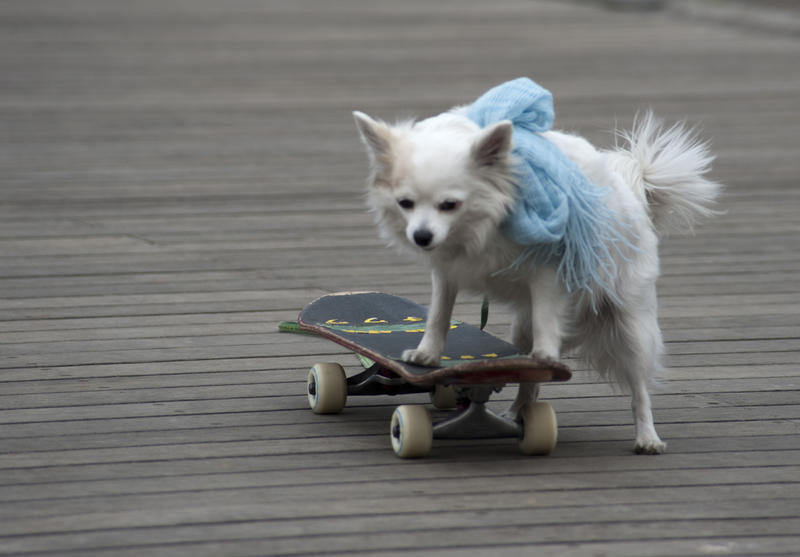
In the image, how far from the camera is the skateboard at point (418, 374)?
3.09 metres

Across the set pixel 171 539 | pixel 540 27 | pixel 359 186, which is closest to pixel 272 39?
pixel 540 27

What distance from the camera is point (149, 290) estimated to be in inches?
194

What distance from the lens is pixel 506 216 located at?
3.04 m

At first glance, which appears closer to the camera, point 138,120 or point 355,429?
point 355,429

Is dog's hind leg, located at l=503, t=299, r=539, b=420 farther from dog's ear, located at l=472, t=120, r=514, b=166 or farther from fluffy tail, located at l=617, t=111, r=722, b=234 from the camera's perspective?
dog's ear, located at l=472, t=120, r=514, b=166

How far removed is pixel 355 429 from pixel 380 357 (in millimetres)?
283

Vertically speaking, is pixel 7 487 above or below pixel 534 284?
below

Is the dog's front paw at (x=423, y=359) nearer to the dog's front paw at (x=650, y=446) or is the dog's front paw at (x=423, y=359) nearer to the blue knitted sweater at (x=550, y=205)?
the blue knitted sweater at (x=550, y=205)

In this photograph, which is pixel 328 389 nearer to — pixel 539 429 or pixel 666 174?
pixel 539 429

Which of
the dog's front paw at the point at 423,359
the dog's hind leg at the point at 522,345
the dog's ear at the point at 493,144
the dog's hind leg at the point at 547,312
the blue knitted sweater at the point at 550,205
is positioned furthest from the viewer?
the dog's hind leg at the point at 522,345

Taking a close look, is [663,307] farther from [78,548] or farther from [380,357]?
[78,548]

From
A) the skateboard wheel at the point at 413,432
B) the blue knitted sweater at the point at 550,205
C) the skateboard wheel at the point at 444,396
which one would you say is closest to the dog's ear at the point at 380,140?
the blue knitted sweater at the point at 550,205

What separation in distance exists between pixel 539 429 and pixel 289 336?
1425 millimetres

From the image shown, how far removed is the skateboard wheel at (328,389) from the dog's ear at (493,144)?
897 mm
